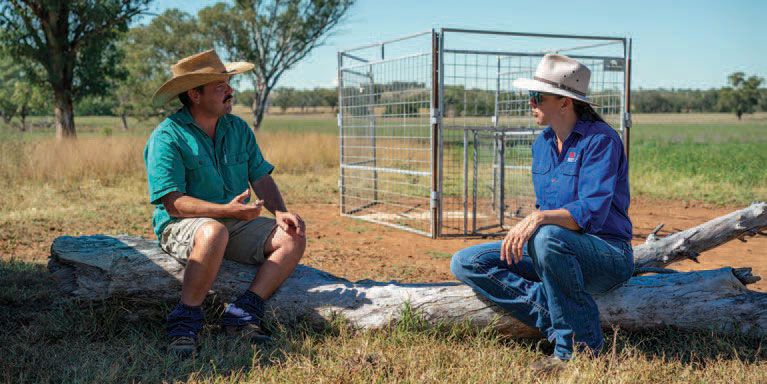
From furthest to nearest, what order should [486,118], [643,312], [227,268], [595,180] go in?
[486,118] → [227,268] → [643,312] → [595,180]

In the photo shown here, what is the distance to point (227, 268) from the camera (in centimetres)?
390

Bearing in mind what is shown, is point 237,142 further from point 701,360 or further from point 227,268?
point 701,360

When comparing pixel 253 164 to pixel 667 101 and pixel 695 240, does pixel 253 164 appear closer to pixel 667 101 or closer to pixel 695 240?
pixel 695 240

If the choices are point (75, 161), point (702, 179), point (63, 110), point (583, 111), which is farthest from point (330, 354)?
point (63, 110)

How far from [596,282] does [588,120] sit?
83 centimetres

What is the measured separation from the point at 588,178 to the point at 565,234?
0.29 m

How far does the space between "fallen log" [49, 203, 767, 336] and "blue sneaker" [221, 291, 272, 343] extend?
0.42 ft

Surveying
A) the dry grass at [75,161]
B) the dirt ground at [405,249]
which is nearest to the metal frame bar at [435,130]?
the dirt ground at [405,249]

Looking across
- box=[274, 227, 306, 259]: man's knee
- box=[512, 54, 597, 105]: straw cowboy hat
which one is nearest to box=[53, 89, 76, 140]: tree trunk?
box=[274, 227, 306, 259]: man's knee

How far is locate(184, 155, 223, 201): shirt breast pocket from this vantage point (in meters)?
3.78

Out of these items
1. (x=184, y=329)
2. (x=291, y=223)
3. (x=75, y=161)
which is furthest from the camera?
(x=75, y=161)

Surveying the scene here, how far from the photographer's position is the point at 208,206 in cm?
362

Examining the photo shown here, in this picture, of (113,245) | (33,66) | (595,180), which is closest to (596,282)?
(595,180)

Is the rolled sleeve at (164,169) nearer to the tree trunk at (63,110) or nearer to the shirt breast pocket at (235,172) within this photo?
the shirt breast pocket at (235,172)
